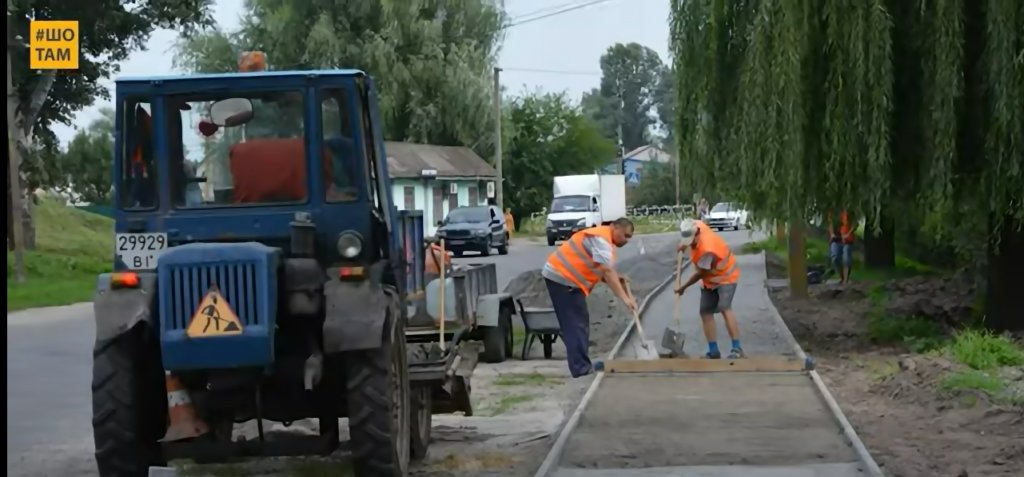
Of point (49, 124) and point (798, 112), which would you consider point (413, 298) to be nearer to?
point (798, 112)

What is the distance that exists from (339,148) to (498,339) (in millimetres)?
9015

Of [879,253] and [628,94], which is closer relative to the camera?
[879,253]

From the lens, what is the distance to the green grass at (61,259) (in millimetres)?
27250

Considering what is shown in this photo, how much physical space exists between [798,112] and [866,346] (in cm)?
373

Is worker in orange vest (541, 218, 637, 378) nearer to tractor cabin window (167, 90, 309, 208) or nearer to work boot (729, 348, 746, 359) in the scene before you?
work boot (729, 348, 746, 359)

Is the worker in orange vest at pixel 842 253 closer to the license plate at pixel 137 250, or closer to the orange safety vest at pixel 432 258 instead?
the orange safety vest at pixel 432 258

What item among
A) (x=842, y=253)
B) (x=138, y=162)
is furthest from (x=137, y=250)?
(x=842, y=253)

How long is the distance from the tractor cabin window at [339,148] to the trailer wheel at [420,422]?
1.74 metres

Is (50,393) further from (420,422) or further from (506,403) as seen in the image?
(420,422)

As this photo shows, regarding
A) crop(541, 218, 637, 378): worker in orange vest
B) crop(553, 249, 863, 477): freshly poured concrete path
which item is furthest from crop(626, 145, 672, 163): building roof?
crop(553, 249, 863, 477): freshly poured concrete path

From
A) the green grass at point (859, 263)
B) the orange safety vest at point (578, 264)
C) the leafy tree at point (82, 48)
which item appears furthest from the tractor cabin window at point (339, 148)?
the leafy tree at point (82, 48)

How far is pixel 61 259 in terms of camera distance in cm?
3384

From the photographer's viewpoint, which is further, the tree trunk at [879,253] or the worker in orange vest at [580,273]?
the tree trunk at [879,253]

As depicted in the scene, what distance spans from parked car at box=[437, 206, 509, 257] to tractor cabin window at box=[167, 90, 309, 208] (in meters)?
33.5
